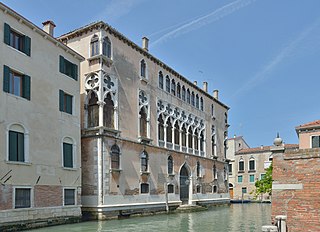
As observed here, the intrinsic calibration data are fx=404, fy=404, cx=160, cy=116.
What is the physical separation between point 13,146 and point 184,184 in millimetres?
16357

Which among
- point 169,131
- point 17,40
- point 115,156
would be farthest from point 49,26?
point 169,131

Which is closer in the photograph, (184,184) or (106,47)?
(106,47)

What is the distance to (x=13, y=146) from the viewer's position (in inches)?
583

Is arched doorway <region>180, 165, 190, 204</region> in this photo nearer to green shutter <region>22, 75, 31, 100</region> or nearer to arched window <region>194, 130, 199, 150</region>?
arched window <region>194, 130, 199, 150</region>

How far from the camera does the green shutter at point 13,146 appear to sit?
14.7 metres

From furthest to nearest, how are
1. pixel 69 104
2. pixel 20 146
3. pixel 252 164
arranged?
pixel 252 164
pixel 69 104
pixel 20 146

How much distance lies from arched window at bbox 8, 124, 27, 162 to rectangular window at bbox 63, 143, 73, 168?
2.65 meters

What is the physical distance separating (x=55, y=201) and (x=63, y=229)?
187 cm

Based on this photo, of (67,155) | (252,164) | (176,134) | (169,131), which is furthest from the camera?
(252,164)

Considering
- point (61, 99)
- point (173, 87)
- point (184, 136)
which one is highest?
point (173, 87)

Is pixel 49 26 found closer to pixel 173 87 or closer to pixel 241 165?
pixel 173 87

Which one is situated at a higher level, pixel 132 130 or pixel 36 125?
pixel 132 130

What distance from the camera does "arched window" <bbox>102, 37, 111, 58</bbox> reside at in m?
21.1

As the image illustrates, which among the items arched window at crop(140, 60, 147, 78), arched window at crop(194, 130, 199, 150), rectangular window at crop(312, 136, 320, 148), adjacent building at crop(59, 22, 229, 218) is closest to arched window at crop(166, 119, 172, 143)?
adjacent building at crop(59, 22, 229, 218)
